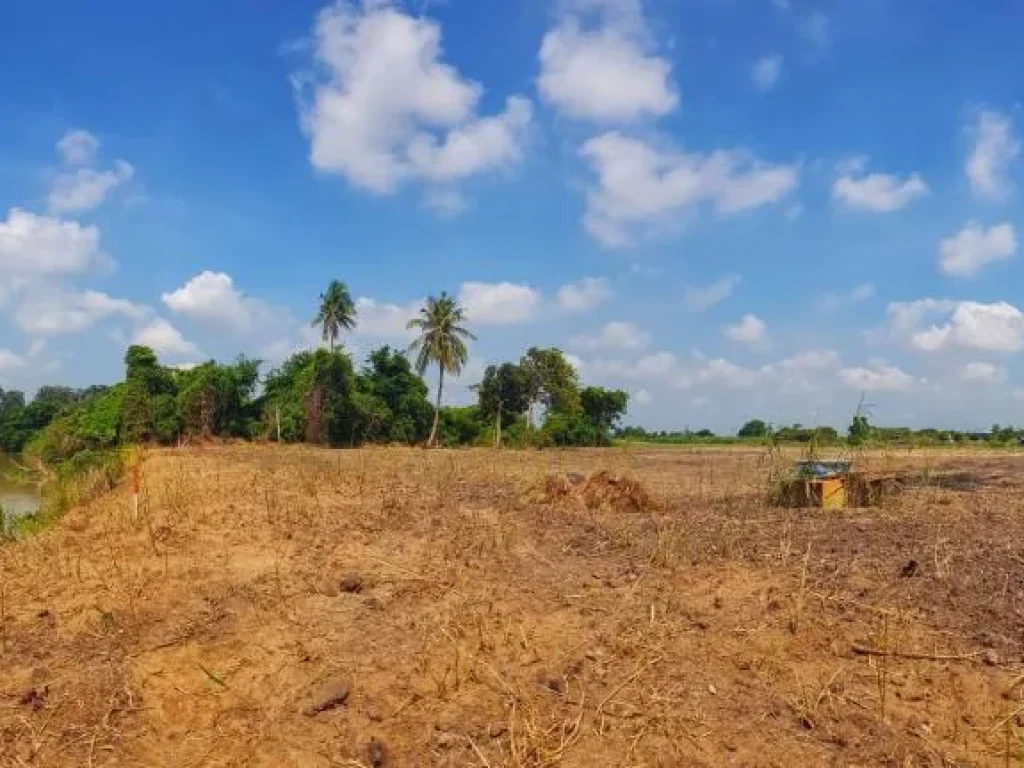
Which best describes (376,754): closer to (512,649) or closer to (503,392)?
(512,649)

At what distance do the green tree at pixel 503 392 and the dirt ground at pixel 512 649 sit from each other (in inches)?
1807

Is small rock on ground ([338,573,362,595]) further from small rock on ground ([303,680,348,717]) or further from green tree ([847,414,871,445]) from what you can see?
green tree ([847,414,871,445])

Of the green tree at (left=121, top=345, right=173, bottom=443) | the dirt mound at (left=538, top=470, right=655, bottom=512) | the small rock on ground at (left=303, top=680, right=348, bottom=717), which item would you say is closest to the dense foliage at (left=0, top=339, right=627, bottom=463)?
the green tree at (left=121, top=345, right=173, bottom=443)

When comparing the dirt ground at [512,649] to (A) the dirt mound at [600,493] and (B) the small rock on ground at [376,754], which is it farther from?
(A) the dirt mound at [600,493]

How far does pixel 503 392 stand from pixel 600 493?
43.7 m

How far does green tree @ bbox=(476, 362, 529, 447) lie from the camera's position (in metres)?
53.4

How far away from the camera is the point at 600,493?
419 inches

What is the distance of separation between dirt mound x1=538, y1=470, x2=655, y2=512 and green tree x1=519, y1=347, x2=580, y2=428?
4248 cm

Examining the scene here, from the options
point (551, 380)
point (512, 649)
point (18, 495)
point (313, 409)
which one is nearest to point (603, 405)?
point (551, 380)

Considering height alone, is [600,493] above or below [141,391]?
below

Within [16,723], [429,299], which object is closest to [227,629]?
[16,723]

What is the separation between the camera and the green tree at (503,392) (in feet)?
175

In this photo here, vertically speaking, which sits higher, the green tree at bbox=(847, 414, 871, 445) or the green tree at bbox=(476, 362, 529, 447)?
the green tree at bbox=(476, 362, 529, 447)

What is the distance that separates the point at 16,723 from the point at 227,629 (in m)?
1.17
